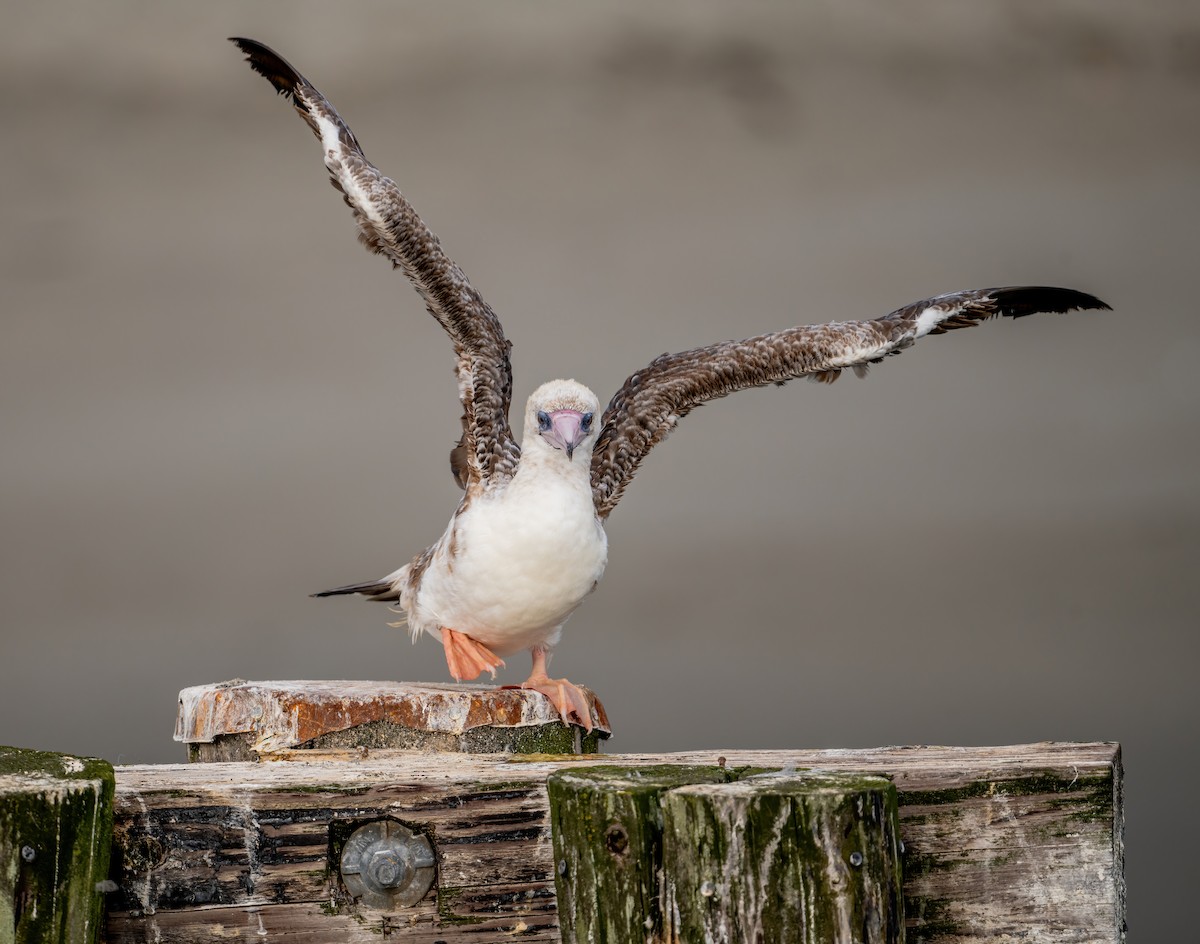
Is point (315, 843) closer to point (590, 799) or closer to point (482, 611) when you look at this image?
point (590, 799)

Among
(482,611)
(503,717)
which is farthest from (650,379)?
(503,717)

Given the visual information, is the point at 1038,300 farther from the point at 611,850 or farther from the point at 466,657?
the point at 611,850

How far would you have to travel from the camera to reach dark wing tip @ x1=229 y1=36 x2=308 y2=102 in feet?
21.5

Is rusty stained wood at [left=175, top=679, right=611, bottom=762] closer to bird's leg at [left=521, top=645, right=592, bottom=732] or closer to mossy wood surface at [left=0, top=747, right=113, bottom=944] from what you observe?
bird's leg at [left=521, top=645, right=592, bottom=732]

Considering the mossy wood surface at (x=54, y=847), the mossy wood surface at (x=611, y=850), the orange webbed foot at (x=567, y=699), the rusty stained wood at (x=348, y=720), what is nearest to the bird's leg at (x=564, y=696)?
the orange webbed foot at (x=567, y=699)

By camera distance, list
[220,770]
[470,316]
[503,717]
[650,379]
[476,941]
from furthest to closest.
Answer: [650,379] < [470,316] < [503,717] < [220,770] < [476,941]

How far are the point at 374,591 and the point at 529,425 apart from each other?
5.30 ft

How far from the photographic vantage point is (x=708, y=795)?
9.25 feet

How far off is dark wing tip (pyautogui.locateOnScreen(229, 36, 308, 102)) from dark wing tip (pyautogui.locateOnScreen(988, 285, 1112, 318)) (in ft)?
11.7

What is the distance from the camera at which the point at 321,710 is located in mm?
5148

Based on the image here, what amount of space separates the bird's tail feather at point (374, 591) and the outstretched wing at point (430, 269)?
36.1 inches

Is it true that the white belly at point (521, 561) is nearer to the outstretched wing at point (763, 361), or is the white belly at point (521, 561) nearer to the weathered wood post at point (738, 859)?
the outstretched wing at point (763, 361)

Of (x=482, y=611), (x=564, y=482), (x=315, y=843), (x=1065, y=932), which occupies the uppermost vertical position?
(x=564, y=482)

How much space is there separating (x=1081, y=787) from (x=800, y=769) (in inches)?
25.5
